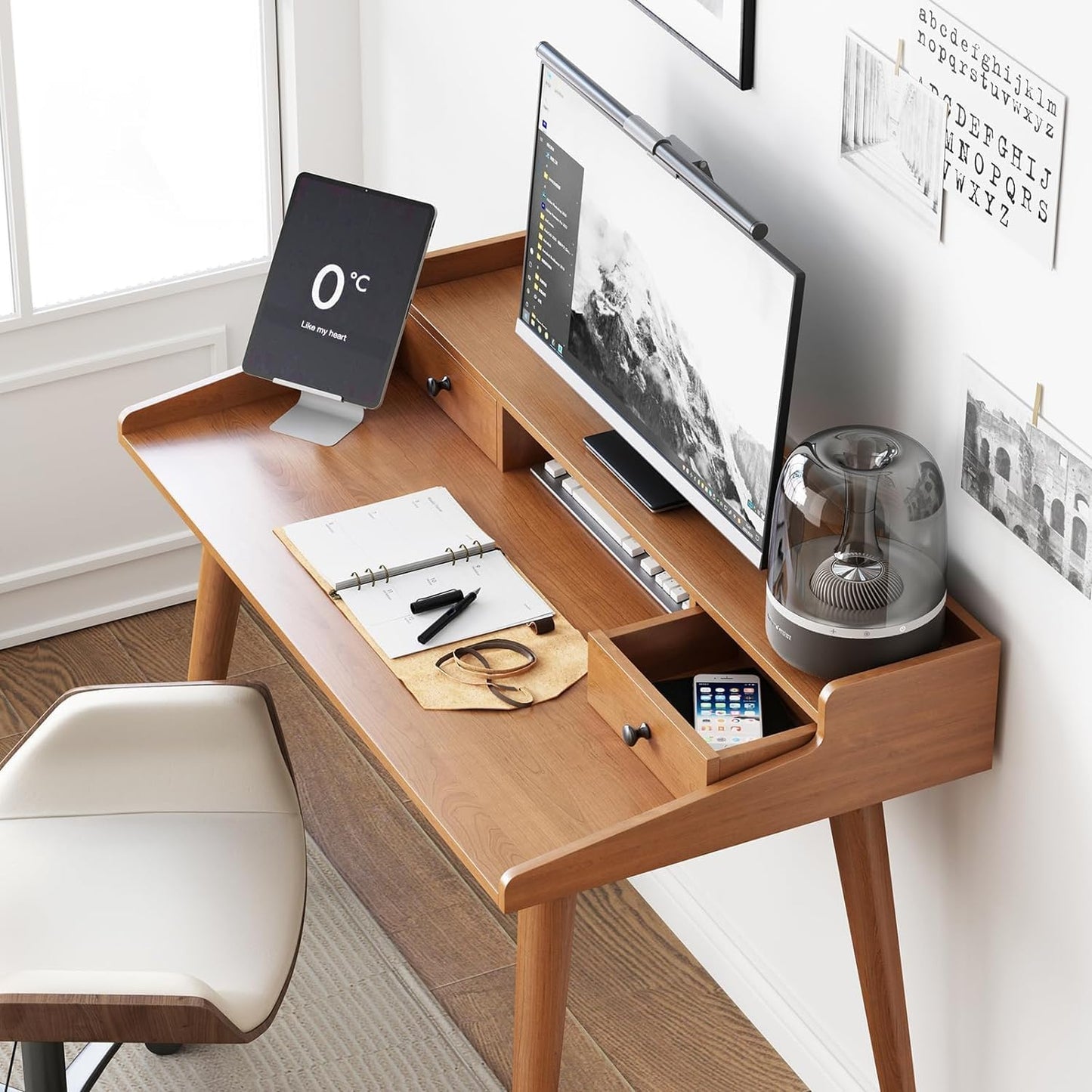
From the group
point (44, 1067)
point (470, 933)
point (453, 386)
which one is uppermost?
point (453, 386)

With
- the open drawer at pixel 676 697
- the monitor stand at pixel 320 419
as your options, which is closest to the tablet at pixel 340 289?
the monitor stand at pixel 320 419

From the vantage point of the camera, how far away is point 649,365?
7.12 ft

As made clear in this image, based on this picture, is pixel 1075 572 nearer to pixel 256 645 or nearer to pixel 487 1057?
pixel 487 1057

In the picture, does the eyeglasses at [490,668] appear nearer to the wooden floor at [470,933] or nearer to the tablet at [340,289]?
the tablet at [340,289]

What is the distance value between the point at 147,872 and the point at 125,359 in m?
1.38

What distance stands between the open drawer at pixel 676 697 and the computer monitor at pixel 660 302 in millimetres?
132

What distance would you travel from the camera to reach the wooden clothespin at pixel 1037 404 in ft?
5.78

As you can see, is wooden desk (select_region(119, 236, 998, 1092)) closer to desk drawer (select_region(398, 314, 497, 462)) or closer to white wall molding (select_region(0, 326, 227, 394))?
desk drawer (select_region(398, 314, 497, 462))

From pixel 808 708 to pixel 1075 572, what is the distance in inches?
12.1

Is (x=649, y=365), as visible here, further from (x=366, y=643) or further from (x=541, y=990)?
(x=541, y=990)

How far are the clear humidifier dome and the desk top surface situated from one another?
241mm

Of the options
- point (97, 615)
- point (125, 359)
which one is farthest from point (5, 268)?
point (97, 615)

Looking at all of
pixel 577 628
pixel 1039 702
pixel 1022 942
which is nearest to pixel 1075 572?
pixel 1039 702

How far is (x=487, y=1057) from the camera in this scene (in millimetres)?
2539
